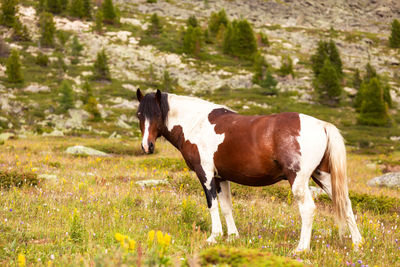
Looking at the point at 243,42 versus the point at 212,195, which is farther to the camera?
the point at 243,42

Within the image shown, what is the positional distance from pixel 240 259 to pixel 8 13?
85781 mm

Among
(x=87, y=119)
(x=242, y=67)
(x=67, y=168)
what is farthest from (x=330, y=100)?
(x=67, y=168)

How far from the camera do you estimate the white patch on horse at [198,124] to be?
224 inches

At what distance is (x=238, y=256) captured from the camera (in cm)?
256

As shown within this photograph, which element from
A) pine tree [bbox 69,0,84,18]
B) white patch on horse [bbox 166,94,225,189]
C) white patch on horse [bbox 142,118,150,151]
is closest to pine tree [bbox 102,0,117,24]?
pine tree [bbox 69,0,84,18]

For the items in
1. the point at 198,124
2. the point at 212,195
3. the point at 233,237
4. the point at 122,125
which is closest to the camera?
the point at 233,237

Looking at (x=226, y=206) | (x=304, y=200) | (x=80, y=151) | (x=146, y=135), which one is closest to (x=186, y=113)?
(x=146, y=135)

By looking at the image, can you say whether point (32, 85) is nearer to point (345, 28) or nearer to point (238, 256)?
point (238, 256)

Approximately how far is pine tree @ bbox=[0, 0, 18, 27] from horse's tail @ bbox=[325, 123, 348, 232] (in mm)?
80932

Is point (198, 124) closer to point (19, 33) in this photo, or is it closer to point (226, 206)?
point (226, 206)

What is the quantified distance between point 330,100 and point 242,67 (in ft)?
74.4

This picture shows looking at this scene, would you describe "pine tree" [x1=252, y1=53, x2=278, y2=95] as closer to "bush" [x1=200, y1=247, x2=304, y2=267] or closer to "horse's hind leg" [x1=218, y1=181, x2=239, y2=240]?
"horse's hind leg" [x1=218, y1=181, x2=239, y2=240]

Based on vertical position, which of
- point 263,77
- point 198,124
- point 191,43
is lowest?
point 263,77

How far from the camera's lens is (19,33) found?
69312 mm
